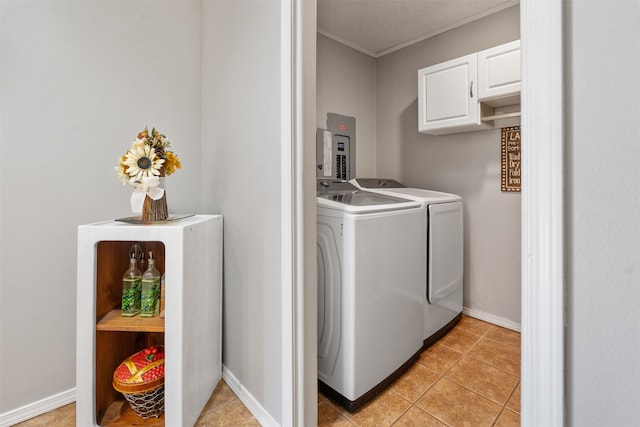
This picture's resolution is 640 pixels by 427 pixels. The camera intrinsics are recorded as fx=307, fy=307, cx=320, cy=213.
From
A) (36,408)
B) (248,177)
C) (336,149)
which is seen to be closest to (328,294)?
(248,177)

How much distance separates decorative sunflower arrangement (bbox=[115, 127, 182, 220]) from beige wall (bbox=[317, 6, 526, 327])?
1732 millimetres

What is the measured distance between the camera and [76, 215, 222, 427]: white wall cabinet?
4.09ft

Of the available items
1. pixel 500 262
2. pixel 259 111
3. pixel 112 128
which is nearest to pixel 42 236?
pixel 112 128

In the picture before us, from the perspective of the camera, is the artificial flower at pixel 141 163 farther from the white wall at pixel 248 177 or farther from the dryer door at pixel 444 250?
the dryer door at pixel 444 250

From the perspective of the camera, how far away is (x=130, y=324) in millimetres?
1304

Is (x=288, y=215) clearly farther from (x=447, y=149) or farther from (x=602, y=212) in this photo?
(x=447, y=149)

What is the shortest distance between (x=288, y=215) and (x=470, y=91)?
1853 mm

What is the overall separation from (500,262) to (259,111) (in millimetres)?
2230

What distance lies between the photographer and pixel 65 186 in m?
1.48

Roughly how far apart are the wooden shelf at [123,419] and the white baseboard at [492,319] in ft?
7.86

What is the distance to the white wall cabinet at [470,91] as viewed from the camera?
2.09 m

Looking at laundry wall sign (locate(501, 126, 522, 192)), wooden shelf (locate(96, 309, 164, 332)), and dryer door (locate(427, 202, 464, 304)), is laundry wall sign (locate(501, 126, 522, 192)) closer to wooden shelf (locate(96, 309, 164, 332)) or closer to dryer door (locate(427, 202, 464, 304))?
dryer door (locate(427, 202, 464, 304))

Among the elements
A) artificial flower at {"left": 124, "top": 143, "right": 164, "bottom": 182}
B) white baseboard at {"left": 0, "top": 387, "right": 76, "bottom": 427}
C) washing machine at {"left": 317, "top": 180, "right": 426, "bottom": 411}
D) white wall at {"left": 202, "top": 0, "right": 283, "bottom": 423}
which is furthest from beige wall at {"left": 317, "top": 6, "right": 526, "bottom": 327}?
white baseboard at {"left": 0, "top": 387, "right": 76, "bottom": 427}

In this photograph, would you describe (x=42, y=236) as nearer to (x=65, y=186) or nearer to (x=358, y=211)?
(x=65, y=186)
